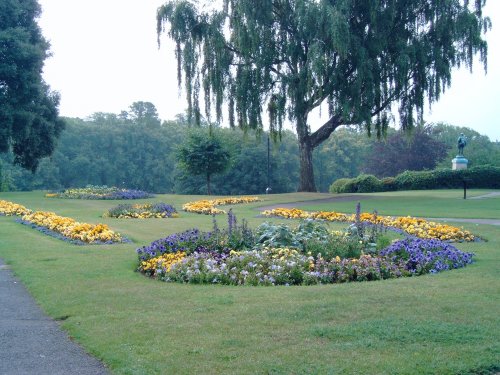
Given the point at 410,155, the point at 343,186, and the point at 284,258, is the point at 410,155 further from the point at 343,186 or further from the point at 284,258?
the point at 284,258

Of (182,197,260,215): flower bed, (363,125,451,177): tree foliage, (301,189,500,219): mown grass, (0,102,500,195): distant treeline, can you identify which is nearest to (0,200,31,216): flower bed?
(182,197,260,215): flower bed

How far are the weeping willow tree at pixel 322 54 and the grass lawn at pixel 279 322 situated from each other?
63.9 feet

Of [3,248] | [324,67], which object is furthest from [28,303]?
[324,67]

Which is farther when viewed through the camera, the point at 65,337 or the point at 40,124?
the point at 40,124

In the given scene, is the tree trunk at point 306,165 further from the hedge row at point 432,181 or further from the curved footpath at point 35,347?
the curved footpath at point 35,347

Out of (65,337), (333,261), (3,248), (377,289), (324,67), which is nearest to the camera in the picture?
(65,337)

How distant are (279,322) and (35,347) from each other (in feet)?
7.86

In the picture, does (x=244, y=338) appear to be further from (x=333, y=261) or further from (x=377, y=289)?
(x=333, y=261)

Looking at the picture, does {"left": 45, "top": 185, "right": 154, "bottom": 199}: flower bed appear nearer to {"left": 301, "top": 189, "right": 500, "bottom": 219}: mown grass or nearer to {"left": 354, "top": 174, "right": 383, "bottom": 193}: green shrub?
{"left": 301, "top": 189, "right": 500, "bottom": 219}: mown grass

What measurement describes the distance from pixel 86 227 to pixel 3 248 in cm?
204

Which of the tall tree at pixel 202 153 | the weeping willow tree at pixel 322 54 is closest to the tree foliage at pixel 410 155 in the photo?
the tall tree at pixel 202 153

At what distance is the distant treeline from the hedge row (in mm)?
13705

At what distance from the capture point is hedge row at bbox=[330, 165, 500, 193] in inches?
1515

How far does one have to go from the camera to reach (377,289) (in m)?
7.57
